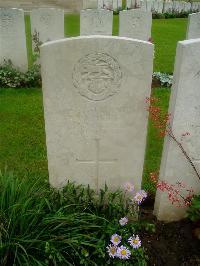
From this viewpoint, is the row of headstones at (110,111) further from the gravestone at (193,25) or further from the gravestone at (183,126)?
the gravestone at (193,25)

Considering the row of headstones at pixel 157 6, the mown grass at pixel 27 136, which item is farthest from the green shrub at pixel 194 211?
the row of headstones at pixel 157 6

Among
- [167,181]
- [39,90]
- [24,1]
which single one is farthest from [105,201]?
[24,1]

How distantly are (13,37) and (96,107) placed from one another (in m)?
4.84

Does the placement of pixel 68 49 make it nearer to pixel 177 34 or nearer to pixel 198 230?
pixel 198 230

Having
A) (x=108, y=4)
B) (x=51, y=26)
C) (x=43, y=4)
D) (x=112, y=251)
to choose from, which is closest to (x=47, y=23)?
(x=51, y=26)

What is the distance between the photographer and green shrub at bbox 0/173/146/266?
2.79m

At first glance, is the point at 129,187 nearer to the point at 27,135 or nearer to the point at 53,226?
the point at 53,226

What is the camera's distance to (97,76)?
2883mm

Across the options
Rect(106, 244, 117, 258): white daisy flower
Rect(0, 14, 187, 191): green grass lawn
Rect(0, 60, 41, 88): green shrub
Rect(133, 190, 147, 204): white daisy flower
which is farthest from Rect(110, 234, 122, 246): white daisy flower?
Rect(0, 60, 41, 88): green shrub

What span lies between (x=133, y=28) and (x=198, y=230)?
17.8 feet

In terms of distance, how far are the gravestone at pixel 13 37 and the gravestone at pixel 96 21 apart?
139cm

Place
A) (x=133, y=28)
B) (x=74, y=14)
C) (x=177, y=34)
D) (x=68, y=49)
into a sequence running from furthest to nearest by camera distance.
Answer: (x=74, y=14) < (x=177, y=34) < (x=133, y=28) < (x=68, y=49)

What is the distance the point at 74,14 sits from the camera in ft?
52.2

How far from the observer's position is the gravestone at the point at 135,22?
764cm
